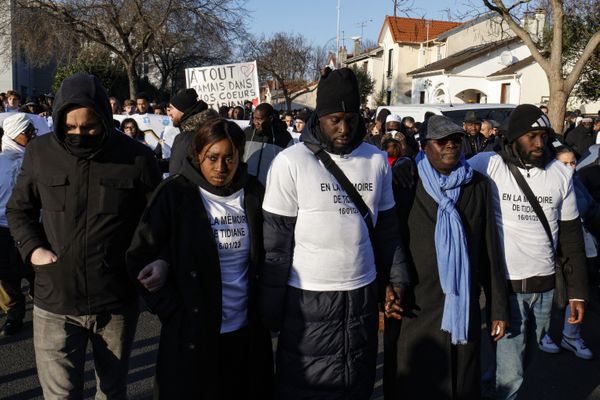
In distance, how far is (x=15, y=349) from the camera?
473 centimetres

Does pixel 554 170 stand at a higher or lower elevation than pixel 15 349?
higher

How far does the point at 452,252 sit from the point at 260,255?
103 centimetres

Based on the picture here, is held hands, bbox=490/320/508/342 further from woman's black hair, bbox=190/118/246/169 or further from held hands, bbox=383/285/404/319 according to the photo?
woman's black hair, bbox=190/118/246/169

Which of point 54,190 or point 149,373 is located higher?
point 54,190

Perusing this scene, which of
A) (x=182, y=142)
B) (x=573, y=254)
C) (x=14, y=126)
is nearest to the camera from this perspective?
(x=573, y=254)

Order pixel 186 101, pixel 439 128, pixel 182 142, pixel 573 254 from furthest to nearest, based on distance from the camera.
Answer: pixel 186 101, pixel 182 142, pixel 573 254, pixel 439 128

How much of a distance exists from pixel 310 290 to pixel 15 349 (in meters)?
3.23

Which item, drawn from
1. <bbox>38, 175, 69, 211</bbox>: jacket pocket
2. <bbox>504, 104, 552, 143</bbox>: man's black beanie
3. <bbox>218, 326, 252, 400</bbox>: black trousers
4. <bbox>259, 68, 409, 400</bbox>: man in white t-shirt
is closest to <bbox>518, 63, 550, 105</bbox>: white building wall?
<bbox>504, 104, 552, 143</bbox>: man's black beanie

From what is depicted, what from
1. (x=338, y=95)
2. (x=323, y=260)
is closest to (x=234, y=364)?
(x=323, y=260)

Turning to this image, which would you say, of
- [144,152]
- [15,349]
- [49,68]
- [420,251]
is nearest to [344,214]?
[420,251]

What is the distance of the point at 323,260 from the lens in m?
2.71

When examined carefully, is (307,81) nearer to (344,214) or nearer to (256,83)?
(256,83)

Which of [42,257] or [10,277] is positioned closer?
[42,257]

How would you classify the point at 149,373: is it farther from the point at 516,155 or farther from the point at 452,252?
the point at 516,155
